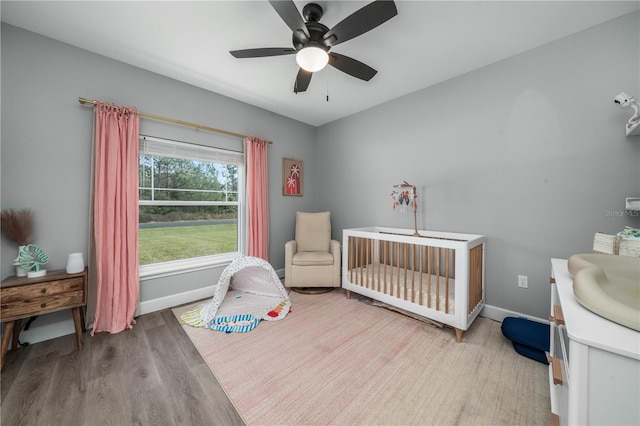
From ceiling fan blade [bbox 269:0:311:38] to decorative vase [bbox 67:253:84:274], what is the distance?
236 cm

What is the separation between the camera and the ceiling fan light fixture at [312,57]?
5.09ft

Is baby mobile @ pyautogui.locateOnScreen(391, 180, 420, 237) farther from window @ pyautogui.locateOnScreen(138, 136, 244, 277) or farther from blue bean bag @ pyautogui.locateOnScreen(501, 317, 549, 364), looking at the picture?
window @ pyautogui.locateOnScreen(138, 136, 244, 277)

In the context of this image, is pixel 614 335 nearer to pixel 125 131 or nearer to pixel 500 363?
pixel 500 363

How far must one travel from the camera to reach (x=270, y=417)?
4.13ft

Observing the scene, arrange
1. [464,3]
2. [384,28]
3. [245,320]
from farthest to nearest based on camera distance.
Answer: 1. [245,320]
2. [384,28]
3. [464,3]

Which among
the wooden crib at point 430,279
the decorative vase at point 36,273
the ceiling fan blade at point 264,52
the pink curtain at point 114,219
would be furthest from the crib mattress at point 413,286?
the decorative vase at point 36,273

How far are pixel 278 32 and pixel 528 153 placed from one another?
2.44 m

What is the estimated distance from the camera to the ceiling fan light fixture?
1.55 m

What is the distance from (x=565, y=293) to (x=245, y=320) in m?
2.24

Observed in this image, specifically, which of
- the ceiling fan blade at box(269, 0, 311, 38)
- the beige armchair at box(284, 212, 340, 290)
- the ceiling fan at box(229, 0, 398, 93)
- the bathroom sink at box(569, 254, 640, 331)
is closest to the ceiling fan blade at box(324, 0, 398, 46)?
the ceiling fan at box(229, 0, 398, 93)

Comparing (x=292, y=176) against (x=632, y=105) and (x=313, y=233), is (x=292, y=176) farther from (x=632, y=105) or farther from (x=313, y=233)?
(x=632, y=105)

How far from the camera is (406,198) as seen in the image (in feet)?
9.12

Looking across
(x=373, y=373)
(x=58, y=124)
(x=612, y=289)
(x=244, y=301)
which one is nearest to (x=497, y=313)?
(x=373, y=373)

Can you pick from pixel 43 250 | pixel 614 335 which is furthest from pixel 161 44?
pixel 614 335
